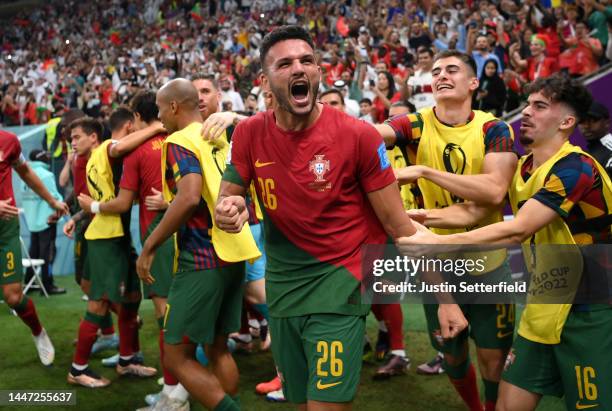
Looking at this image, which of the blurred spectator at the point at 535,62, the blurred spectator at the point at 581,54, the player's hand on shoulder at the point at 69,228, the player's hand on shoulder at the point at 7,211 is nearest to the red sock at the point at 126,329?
the player's hand on shoulder at the point at 69,228

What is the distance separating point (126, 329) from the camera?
558 centimetres

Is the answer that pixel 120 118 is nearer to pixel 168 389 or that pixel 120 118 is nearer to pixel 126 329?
pixel 126 329

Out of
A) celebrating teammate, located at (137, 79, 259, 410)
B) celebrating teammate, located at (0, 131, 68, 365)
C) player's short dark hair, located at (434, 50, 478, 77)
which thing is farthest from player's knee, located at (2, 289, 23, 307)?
player's short dark hair, located at (434, 50, 478, 77)

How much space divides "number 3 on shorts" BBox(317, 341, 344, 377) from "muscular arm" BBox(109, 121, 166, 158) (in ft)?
9.30

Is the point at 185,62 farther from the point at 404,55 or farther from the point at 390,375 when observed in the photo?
the point at 390,375

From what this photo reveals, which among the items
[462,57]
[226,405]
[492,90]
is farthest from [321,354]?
[492,90]

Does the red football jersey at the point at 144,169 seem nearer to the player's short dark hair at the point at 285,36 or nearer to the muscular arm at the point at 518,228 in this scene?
the player's short dark hair at the point at 285,36

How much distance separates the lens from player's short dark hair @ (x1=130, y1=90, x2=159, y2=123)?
517cm

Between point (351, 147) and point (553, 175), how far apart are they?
100 cm

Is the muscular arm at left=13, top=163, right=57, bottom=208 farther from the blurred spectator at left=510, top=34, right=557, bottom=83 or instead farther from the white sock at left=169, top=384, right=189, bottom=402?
the blurred spectator at left=510, top=34, right=557, bottom=83

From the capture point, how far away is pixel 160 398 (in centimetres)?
472

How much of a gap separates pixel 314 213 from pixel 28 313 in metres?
3.98

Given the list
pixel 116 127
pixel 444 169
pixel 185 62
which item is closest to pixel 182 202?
pixel 444 169

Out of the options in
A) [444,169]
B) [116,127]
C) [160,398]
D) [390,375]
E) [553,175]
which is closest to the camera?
[553,175]
